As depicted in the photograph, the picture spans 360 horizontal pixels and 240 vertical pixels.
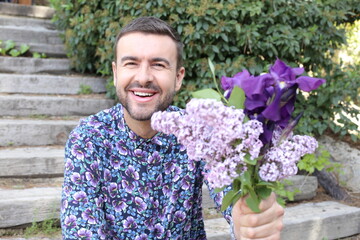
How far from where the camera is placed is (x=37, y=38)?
580cm

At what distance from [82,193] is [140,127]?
405 millimetres

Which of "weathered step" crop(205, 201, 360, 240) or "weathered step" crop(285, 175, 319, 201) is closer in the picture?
"weathered step" crop(205, 201, 360, 240)

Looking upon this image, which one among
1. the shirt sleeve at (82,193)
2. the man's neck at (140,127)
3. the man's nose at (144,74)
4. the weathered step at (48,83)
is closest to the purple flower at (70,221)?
the shirt sleeve at (82,193)

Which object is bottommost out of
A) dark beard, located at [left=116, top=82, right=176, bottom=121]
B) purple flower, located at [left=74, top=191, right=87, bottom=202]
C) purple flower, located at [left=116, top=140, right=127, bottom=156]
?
purple flower, located at [left=74, top=191, right=87, bottom=202]

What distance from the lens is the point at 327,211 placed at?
12.2 feet

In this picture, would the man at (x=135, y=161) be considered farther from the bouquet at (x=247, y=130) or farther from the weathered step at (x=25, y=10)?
the weathered step at (x=25, y=10)

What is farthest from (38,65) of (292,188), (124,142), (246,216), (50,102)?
(246,216)

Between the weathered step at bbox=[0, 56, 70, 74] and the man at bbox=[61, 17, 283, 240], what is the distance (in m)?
3.43

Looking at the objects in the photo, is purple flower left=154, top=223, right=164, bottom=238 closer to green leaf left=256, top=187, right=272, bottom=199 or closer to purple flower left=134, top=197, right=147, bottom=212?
purple flower left=134, top=197, right=147, bottom=212

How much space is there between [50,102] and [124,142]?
2813mm

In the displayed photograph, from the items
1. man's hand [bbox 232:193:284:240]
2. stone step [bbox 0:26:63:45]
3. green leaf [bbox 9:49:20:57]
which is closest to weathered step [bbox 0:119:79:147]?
green leaf [bbox 9:49:20:57]

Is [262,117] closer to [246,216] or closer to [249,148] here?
[249,148]

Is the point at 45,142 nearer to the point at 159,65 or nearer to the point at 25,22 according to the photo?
the point at 159,65

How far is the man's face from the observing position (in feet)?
6.22
